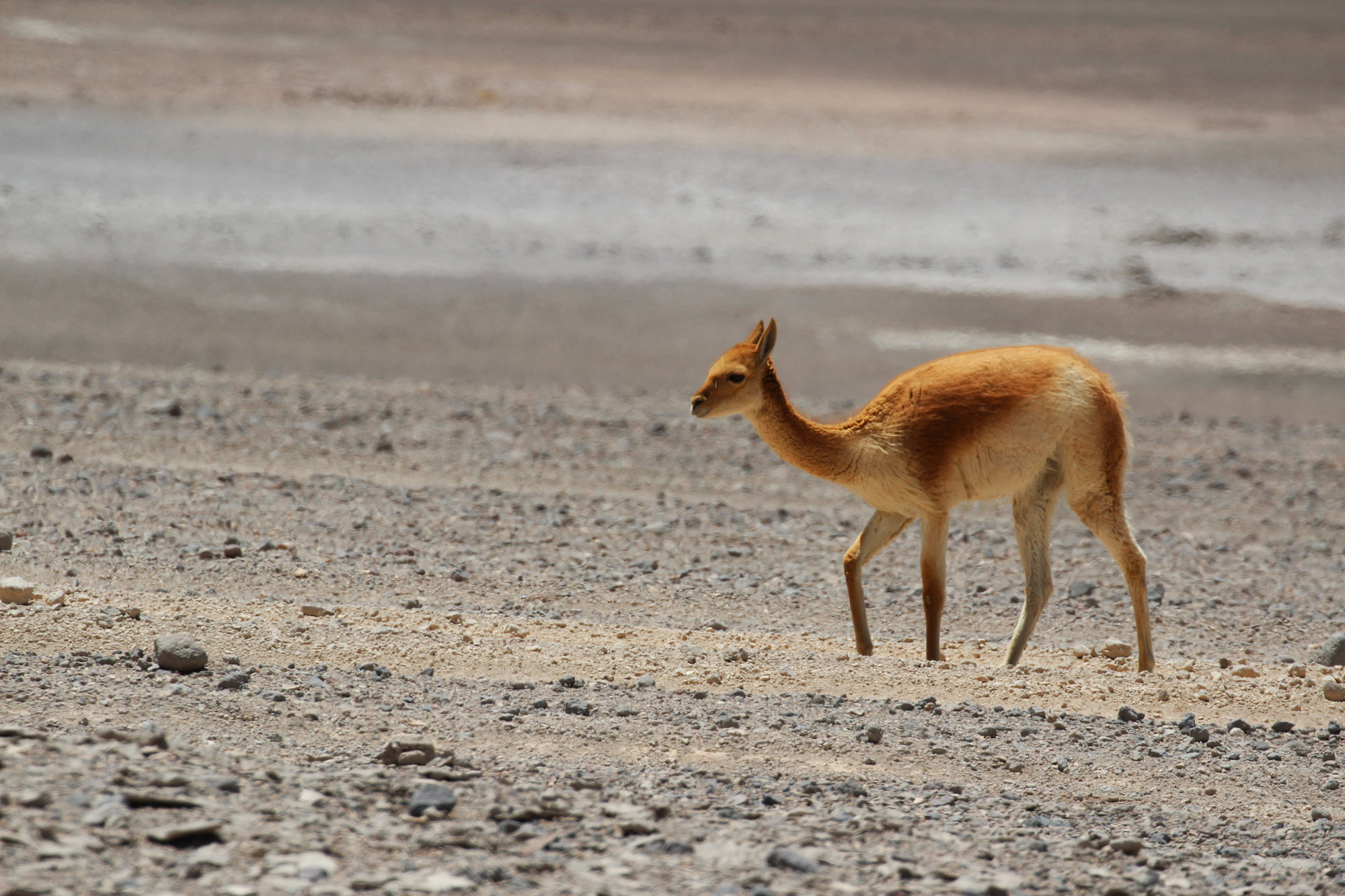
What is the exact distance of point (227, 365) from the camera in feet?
58.9

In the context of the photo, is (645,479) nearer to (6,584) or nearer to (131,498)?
(131,498)

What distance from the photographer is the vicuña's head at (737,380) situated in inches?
320

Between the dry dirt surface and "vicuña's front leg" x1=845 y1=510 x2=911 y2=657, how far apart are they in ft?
1.16

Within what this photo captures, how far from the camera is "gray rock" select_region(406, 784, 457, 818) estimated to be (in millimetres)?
5133

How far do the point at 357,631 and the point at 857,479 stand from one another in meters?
3.03

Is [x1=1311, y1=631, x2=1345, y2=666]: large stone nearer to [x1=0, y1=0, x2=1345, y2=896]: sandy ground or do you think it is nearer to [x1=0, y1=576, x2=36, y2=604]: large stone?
[x1=0, y1=0, x2=1345, y2=896]: sandy ground

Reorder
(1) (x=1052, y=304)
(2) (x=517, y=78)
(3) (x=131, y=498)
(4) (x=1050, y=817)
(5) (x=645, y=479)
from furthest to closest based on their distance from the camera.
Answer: (2) (x=517, y=78) → (1) (x=1052, y=304) → (5) (x=645, y=479) → (3) (x=131, y=498) → (4) (x=1050, y=817)

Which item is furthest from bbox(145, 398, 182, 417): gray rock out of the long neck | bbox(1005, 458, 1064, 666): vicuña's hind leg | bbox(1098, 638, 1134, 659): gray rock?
bbox(1098, 638, 1134, 659): gray rock

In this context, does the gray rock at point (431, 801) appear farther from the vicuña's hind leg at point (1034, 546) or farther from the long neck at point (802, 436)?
the vicuña's hind leg at point (1034, 546)

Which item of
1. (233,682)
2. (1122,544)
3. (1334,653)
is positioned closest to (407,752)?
(233,682)

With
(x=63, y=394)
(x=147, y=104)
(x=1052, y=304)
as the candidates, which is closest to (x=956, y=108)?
(x=1052, y=304)

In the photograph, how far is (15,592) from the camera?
318 inches

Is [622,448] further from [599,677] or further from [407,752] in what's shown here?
[407,752]

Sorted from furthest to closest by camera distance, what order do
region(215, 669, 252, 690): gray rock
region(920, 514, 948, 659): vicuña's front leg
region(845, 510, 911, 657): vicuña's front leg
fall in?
region(845, 510, 911, 657): vicuña's front leg
region(920, 514, 948, 659): vicuña's front leg
region(215, 669, 252, 690): gray rock
